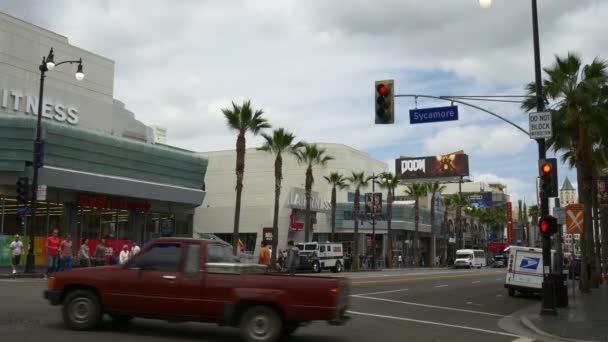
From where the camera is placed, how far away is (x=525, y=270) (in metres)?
25.1

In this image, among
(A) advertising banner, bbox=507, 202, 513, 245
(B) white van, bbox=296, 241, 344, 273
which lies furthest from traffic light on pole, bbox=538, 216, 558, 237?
(A) advertising banner, bbox=507, 202, 513, 245

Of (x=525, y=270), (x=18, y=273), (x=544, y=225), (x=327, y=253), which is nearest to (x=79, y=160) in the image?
(x=18, y=273)

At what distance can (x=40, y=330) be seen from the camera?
10445mm

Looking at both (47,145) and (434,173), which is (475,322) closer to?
(47,145)

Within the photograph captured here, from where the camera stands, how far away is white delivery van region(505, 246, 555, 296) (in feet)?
81.5

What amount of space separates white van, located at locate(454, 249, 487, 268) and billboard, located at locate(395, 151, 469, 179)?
1573 inches

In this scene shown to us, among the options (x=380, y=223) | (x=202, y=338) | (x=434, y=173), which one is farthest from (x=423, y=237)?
(x=202, y=338)

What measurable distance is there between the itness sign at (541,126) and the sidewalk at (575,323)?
5153 millimetres

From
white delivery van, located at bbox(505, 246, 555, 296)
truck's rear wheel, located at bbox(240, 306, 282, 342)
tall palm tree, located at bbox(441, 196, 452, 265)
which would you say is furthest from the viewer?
tall palm tree, located at bbox(441, 196, 452, 265)

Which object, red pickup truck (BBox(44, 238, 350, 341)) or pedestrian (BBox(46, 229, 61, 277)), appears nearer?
red pickup truck (BBox(44, 238, 350, 341))

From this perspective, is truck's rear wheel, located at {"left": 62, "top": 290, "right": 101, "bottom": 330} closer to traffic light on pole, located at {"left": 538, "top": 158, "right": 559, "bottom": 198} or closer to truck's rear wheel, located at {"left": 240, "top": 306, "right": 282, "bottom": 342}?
truck's rear wheel, located at {"left": 240, "top": 306, "right": 282, "bottom": 342}

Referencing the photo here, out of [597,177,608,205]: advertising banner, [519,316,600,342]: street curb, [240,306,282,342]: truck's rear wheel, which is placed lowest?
[519,316,600,342]: street curb

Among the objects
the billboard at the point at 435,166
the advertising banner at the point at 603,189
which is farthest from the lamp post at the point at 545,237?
the billboard at the point at 435,166

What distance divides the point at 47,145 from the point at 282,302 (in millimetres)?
27629
